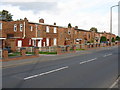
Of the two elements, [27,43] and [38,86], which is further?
[27,43]

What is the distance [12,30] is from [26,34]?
4.53 m

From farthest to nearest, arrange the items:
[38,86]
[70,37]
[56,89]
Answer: [70,37] → [38,86] → [56,89]

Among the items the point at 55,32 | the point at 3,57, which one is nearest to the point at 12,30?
the point at 55,32

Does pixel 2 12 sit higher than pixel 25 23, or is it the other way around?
pixel 2 12

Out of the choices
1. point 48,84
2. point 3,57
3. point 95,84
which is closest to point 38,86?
point 48,84

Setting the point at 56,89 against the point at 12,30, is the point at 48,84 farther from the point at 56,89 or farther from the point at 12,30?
the point at 12,30

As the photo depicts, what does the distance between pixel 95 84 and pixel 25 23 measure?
30537 mm

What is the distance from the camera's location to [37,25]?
38.9 metres

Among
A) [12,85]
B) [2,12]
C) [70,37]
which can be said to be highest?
[2,12]

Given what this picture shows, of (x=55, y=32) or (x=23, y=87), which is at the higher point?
(x=55, y=32)

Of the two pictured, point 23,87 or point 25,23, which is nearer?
point 23,87

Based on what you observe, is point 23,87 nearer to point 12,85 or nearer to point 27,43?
point 12,85

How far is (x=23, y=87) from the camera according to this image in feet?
23.8

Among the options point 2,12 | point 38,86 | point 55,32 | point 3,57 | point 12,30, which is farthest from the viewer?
point 2,12
